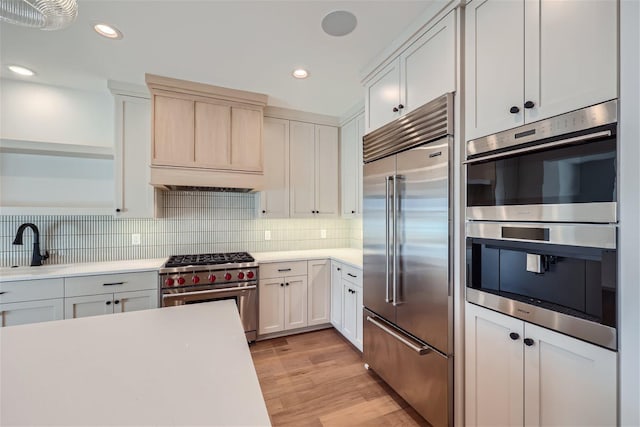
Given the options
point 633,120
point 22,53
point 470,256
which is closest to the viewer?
point 633,120

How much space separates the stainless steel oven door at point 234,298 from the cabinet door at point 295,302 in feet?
1.14

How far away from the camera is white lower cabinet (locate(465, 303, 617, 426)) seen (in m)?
1.05

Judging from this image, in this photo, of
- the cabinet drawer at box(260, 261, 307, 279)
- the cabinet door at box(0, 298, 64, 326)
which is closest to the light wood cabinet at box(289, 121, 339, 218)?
the cabinet drawer at box(260, 261, 307, 279)

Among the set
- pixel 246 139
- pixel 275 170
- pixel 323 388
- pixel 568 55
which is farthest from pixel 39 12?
pixel 323 388

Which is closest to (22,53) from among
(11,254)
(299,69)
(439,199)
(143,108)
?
(143,108)

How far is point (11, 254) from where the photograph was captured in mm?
2564

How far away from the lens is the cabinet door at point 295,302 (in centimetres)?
305

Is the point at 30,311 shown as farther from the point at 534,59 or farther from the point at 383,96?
the point at 534,59

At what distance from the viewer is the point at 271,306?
2980 millimetres

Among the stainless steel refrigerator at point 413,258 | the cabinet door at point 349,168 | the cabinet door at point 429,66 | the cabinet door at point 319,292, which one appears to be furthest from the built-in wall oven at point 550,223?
the cabinet door at point 319,292

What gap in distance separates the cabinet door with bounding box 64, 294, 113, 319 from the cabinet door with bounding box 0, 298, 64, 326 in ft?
0.15

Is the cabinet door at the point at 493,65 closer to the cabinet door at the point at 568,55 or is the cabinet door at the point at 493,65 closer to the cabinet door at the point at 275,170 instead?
the cabinet door at the point at 568,55

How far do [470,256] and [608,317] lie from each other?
57cm

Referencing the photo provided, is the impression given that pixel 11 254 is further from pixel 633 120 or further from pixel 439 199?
pixel 633 120
